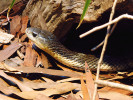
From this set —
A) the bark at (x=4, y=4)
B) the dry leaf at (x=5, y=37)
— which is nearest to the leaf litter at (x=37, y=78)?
the dry leaf at (x=5, y=37)

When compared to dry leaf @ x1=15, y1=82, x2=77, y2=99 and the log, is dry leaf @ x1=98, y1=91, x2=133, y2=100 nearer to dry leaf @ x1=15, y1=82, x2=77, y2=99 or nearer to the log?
dry leaf @ x1=15, y1=82, x2=77, y2=99

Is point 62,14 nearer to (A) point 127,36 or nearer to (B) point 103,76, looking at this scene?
(B) point 103,76

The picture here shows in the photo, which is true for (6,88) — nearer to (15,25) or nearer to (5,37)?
(5,37)

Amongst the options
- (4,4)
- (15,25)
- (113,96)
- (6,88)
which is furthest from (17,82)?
(4,4)

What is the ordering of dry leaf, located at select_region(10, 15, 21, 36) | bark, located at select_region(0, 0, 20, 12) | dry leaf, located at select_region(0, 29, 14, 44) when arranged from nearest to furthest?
dry leaf, located at select_region(0, 29, 14, 44), dry leaf, located at select_region(10, 15, 21, 36), bark, located at select_region(0, 0, 20, 12)

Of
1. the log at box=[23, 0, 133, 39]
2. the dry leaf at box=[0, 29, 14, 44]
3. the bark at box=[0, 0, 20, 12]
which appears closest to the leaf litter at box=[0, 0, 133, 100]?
the dry leaf at box=[0, 29, 14, 44]

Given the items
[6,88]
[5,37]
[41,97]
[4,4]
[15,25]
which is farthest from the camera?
[4,4]

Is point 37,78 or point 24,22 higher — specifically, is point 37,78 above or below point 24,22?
below

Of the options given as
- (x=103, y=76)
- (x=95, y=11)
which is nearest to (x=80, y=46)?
(x=103, y=76)
